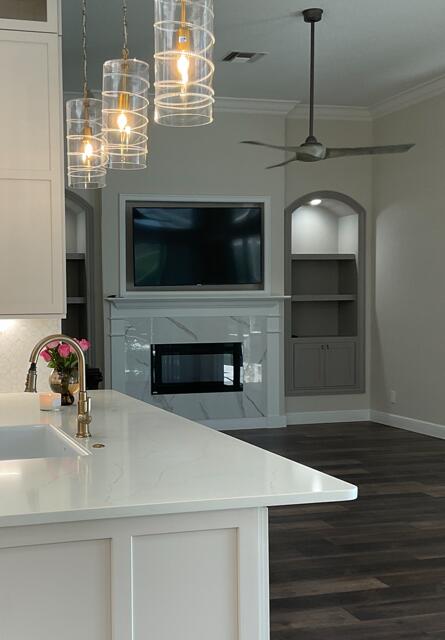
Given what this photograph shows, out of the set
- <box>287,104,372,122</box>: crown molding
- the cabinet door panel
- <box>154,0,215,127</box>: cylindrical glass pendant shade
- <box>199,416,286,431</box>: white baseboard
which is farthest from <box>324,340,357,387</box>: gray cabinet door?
<box>154,0,215,127</box>: cylindrical glass pendant shade

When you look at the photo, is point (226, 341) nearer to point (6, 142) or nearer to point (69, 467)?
point (6, 142)

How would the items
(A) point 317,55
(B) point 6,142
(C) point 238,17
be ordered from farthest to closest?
(A) point 317,55 → (C) point 238,17 → (B) point 6,142

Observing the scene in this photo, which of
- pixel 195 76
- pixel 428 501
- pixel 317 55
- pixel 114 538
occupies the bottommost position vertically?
pixel 428 501

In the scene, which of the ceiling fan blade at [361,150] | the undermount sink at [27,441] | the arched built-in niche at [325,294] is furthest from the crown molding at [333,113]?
the undermount sink at [27,441]

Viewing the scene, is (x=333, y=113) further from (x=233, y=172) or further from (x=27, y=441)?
(x=27, y=441)

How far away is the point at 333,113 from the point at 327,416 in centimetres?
328

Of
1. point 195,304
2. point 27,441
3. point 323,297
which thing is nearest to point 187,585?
point 27,441

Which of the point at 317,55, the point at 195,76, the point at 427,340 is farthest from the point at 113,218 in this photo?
the point at 195,76

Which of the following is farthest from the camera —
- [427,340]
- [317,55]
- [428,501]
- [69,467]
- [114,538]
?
[427,340]

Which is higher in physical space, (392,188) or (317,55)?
(317,55)

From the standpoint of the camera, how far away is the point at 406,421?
29.1 feet

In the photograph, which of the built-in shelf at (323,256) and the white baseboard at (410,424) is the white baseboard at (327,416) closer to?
the white baseboard at (410,424)

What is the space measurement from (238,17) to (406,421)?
446 cm

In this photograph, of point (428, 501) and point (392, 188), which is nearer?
point (428, 501)
